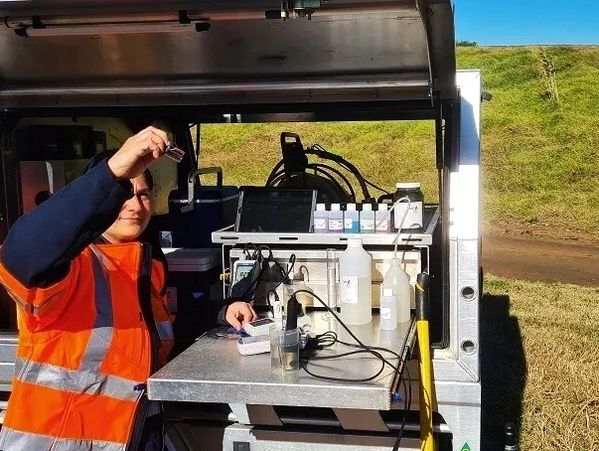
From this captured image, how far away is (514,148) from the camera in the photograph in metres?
18.2

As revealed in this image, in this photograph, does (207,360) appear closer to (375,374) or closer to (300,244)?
(375,374)

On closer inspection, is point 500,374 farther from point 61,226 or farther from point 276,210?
point 61,226

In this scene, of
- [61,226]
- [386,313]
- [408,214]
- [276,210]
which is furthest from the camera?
[276,210]

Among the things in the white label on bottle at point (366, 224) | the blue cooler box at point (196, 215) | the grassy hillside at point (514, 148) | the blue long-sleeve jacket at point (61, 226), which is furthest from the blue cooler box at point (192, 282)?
the grassy hillside at point (514, 148)

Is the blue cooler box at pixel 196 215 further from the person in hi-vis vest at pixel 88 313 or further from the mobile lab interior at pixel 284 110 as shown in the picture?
the person in hi-vis vest at pixel 88 313

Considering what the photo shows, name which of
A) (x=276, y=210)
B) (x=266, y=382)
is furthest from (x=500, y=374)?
(x=266, y=382)

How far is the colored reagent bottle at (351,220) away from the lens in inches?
116

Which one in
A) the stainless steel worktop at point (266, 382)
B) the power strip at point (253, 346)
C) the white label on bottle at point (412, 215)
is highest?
the white label on bottle at point (412, 215)

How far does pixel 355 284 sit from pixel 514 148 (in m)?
16.5

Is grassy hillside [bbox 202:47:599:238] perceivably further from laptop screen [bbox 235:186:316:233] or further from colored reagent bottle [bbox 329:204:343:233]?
colored reagent bottle [bbox 329:204:343:233]

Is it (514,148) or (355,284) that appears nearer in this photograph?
(355,284)

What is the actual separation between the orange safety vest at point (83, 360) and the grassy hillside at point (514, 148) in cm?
1104

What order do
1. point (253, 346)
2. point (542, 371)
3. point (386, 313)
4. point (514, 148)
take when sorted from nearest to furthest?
point (253, 346) → point (386, 313) → point (542, 371) → point (514, 148)

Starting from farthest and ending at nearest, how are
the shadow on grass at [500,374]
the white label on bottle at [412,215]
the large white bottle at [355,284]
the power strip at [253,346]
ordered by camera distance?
the shadow on grass at [500,374] → the white label on bottle at [412,215] → the large white bottle at [355,284] → the power strip at [253,346]
